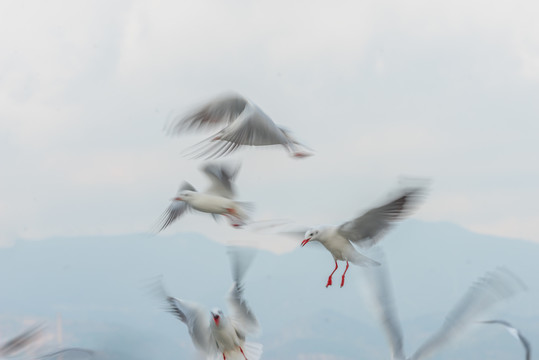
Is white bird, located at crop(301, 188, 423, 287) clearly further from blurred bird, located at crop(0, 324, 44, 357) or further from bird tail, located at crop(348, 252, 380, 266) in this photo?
blurred bird, located at crop(0, 324, 44, 357)

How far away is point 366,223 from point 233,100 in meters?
1.07

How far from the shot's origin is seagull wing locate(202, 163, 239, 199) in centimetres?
Result: 471

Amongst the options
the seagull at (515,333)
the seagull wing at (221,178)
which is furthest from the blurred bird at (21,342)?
the seagull at (515,333)

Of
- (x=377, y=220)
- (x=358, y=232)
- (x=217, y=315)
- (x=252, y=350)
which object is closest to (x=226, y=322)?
(x=217, y=315)

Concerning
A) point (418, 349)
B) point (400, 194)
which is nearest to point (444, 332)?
point (418, 349)

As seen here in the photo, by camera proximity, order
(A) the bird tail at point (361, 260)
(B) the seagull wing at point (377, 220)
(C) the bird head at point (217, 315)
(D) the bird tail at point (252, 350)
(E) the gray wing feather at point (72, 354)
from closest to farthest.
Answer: (B) the seagull wing at point (377, 220)
(A) the bird tail at point (361, 260)
(E) the gray wing feather at point (72, 354)
(C) the bird head at point (217, 315)
(D) the bird tail at point (252, 350)

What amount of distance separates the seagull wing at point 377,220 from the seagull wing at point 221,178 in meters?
1.06

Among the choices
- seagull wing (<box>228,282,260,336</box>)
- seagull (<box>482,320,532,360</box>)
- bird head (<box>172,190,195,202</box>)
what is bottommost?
seagull wing (<box>228,282,260,336</box>)

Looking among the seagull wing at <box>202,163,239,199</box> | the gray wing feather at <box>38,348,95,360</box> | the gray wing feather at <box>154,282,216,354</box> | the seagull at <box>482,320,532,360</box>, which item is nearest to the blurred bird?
the gray wing feather at <box>38,348,95,360</box>

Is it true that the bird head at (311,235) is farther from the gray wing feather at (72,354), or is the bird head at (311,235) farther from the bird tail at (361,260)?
the gray wing feather at (72,354)

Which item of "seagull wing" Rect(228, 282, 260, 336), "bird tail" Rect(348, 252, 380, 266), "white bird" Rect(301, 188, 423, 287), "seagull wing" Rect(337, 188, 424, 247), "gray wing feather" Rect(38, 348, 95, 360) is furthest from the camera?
"seagull wing" Rect(228, 282, 260, 336)

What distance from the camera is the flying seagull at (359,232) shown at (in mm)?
3600

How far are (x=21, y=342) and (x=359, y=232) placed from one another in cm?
192

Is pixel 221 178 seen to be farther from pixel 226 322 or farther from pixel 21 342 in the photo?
pixel 21 342
